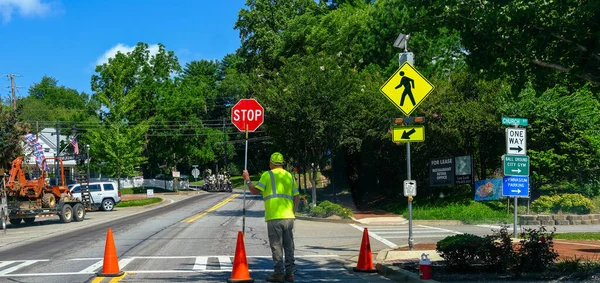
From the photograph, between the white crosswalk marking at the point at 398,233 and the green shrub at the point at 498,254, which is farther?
the white crosswalk marking at the point at 398,233

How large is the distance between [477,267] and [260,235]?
1012cm

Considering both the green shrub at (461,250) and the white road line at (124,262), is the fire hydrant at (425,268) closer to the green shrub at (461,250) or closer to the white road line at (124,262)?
the green shrub at (461,250)

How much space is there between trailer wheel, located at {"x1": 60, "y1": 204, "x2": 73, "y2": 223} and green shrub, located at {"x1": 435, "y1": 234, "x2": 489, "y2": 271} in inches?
876

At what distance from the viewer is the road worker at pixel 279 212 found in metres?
9.38

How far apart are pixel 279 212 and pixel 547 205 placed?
1797cm

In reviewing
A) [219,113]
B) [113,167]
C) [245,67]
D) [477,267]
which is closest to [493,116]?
[477,267]

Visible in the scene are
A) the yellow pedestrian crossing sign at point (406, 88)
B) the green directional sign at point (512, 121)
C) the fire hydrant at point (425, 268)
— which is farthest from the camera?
the green directional sign at point (512, 121)

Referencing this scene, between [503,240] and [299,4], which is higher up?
[299,4]

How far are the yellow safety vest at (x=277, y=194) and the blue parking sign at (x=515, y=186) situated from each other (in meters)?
7.82

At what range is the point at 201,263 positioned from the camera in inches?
485

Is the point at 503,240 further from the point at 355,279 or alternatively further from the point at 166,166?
the point at 166,166

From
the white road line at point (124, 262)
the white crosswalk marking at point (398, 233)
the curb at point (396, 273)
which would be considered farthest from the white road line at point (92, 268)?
the white crosswalk marking at point (398, 233)

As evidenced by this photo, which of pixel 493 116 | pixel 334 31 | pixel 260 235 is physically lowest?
pixel 260 235

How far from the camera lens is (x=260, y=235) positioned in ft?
63.0
